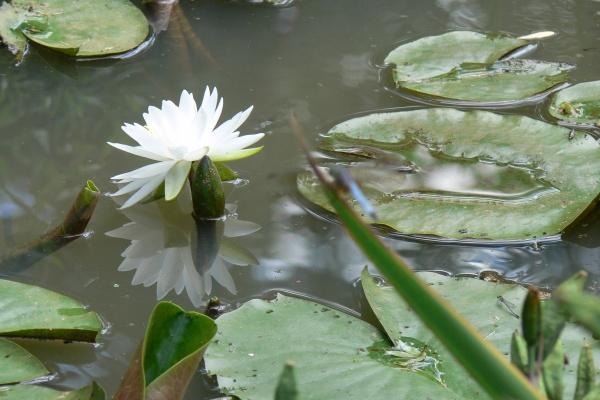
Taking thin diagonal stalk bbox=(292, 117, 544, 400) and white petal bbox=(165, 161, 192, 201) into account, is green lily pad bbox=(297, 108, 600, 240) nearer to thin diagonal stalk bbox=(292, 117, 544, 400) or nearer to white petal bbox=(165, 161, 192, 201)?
white petal bbox=(165, 161, 192, 201)

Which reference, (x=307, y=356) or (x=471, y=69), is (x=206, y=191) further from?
(x=471, y=69)

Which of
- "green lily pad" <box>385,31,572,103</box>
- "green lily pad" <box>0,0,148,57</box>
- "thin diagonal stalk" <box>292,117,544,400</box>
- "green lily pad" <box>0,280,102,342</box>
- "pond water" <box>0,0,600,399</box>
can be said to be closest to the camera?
"thin diagonal stalk" <box>292,117,544,400</box>

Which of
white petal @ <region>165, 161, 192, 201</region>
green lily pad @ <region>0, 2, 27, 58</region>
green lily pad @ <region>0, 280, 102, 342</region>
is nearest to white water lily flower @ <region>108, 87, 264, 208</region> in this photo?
white petal @ <region>165, 161, 192, 201</region>

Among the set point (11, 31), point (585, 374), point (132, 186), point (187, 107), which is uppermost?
point (585, 374)

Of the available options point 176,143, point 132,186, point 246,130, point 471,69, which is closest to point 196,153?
point 176,143

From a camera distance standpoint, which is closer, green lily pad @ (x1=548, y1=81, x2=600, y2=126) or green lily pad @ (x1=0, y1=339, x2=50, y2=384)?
green lily pad @ (x1=0, y1=339, x2=50, y2=384)

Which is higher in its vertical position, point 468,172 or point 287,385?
point 287,385

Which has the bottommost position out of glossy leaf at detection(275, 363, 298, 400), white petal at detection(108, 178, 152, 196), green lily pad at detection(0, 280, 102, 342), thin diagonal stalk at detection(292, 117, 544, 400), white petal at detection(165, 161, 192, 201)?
green lily pad at detection(0, 280, 102, 342)

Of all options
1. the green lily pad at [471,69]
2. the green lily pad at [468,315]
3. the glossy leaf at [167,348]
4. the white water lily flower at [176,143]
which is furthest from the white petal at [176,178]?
the green lily pad at [471,69]
